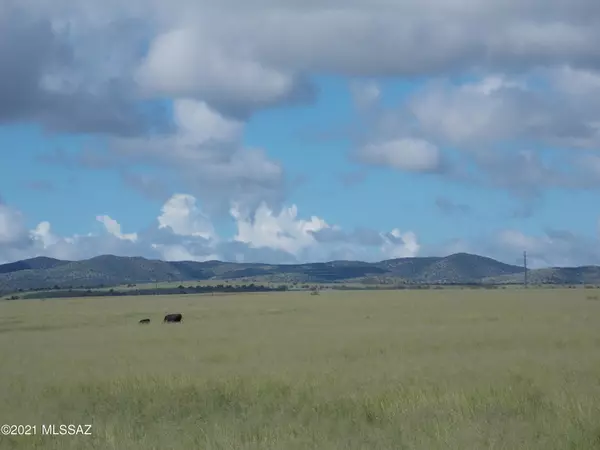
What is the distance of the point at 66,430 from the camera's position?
14836 millimetres

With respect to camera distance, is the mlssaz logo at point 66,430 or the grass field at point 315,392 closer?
the grass field at point 315,392

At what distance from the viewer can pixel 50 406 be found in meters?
17.6

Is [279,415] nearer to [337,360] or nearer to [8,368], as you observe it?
[337,360]

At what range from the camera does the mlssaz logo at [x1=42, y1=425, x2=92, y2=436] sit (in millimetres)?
14555

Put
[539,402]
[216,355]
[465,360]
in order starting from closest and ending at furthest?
[539,402] → [465,360] → [216,355]

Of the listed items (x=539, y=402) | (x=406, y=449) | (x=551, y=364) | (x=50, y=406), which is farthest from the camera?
(x=551, y=364)

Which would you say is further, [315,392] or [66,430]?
[315,392]

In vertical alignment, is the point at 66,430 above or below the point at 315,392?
below

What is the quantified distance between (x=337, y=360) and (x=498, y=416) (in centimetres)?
1053

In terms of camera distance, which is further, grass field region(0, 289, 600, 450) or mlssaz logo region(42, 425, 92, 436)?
mlssaz logo region(42, 425, 92, 436)

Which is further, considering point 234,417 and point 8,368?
point 8,368

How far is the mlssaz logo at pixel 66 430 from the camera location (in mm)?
14555

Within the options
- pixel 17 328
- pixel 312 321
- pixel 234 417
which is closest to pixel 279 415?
pixel 234 417

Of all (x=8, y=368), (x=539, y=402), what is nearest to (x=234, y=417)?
(x=539, y=402)
